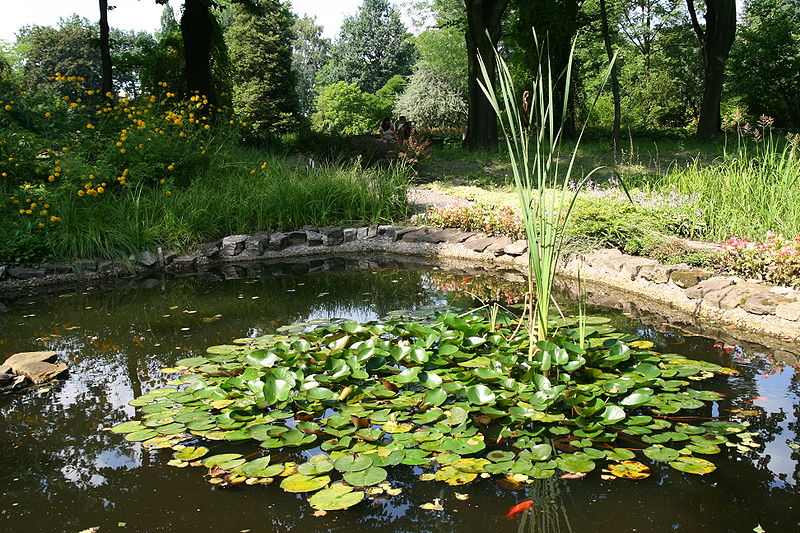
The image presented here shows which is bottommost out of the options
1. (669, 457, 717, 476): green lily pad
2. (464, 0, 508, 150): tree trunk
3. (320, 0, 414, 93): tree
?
(669, 457, 717, 476): green lily pad

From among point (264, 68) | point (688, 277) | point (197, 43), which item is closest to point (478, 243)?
point (688, 277)

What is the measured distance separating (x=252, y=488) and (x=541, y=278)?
138 centimetres

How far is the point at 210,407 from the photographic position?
2723 millimetres

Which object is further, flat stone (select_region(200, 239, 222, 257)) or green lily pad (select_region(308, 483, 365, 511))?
flat stone (select_region(200, 239, 222, 257))

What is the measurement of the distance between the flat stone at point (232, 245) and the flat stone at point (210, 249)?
72 millimetres

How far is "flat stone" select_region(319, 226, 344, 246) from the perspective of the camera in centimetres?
692

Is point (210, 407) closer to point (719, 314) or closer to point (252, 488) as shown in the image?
point (252, 488)

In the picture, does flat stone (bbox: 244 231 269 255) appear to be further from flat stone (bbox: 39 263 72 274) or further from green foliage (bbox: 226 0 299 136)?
green foliage (bbox: 226 0 299 136)

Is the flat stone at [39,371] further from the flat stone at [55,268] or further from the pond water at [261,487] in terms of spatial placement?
the flat stone at [55,268]

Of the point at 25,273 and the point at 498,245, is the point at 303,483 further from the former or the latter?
the point at 25,273

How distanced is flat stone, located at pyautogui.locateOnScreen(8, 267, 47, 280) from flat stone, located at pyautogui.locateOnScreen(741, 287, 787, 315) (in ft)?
18.8

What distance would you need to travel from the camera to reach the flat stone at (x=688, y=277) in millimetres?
4254

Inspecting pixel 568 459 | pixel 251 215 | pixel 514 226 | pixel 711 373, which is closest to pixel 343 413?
pixel 568 459

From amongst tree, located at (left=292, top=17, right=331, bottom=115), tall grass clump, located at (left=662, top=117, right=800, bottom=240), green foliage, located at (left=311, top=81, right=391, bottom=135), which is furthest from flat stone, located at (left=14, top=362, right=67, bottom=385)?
tree, located at (left=292, top=17, right=331, bottom=115)
